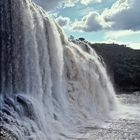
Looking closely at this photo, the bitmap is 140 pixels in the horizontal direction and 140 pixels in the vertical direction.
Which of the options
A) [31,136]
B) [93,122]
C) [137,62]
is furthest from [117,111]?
[137,62]

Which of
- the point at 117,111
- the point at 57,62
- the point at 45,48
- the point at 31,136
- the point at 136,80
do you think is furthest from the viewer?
the point at 136,80

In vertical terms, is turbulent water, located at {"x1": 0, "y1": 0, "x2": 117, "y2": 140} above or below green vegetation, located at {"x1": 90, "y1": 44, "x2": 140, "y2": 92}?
below

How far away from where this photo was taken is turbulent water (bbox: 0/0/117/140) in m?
13.3

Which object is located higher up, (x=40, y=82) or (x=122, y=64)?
(x=122, y=64)

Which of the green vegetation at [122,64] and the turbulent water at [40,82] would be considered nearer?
the turbulent water at [40,82]

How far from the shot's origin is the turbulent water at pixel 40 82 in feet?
43.7

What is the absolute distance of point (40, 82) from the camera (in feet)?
52.0

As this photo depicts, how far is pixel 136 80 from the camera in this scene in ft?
149

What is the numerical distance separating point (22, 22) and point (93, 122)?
451 centimetres

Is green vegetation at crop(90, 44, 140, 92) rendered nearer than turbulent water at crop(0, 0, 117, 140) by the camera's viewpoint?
No

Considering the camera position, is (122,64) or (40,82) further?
(122,64)

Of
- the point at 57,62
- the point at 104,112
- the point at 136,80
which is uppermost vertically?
the point at 136,80

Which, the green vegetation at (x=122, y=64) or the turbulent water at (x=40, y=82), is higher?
the green vegetation at (x=122, y=64)

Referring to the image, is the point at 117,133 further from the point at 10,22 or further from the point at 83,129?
the point at 10,22
